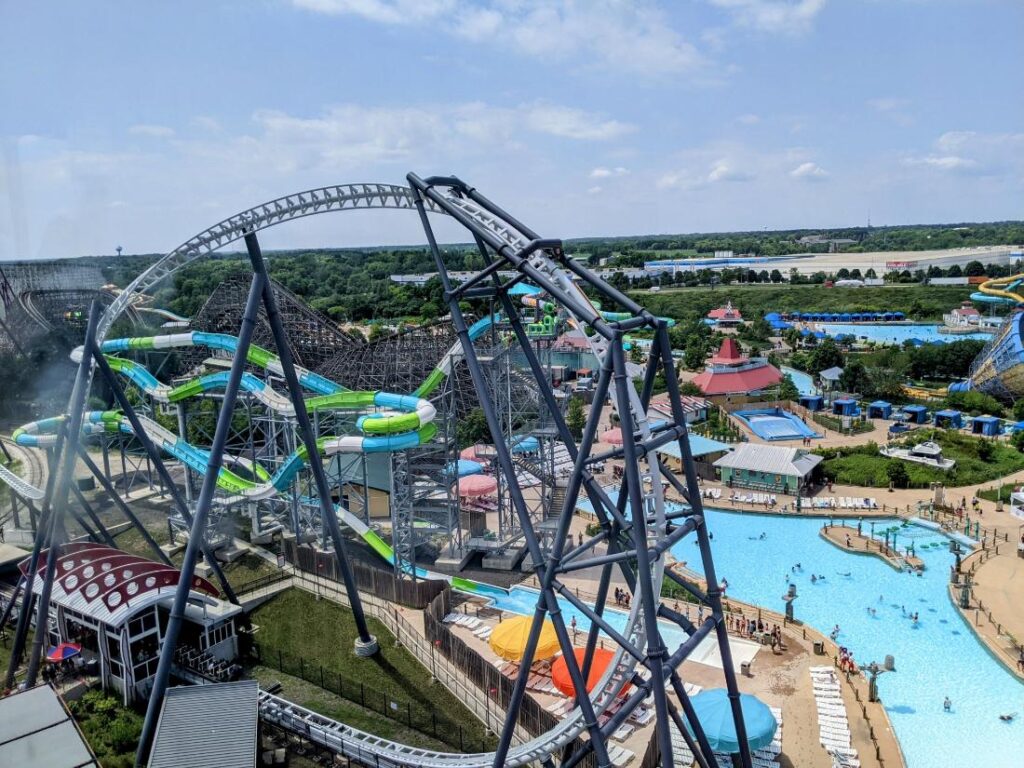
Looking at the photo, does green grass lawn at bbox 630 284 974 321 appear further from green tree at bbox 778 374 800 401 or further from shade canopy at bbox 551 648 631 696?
shade canopy at bbox 551 648 631 696

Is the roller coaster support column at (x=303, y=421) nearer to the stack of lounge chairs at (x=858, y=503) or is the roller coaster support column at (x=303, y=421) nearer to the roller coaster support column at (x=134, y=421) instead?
the roller coaster support column at (x=134, y=421)

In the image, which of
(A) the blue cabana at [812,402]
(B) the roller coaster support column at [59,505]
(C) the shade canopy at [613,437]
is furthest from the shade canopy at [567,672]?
(A) the blue cabana at [812,402]

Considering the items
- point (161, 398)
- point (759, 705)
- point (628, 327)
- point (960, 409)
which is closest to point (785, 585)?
point (759, 705)

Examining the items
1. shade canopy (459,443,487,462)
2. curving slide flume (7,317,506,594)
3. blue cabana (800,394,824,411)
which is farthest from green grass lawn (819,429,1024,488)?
curving slide flume (7,317,506,594)

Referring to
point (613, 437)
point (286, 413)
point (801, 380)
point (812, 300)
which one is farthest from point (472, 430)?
point (812, 300)

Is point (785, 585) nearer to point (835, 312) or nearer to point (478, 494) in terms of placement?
point (478, 494)

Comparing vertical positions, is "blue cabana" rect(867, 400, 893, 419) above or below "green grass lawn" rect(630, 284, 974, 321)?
below
